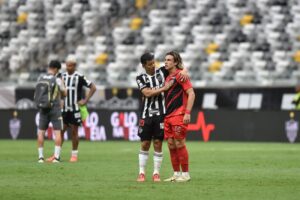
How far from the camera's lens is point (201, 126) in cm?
3041

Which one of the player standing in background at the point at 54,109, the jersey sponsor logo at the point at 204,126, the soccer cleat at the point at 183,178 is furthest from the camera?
the jersey sponsor logo at the point at 204,126

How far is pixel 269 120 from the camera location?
29.7 m

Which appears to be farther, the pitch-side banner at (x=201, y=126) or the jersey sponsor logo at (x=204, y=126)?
the jersey sponsor logo at (x=204, y=126)

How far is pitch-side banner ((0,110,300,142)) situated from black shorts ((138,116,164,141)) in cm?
1501

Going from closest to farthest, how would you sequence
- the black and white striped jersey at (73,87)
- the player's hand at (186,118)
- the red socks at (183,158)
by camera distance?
the player's hand at (186,118)
the red socks at (183,158)
the black and white striped jersey at (73,87)

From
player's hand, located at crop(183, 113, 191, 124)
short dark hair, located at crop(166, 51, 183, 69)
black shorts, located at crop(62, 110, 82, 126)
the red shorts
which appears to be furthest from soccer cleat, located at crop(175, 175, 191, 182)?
black shorts, located at crop(62, 110, 82, 126)

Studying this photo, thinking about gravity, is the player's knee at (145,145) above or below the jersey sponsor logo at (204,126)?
above

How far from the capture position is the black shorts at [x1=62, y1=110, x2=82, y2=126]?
822 inches

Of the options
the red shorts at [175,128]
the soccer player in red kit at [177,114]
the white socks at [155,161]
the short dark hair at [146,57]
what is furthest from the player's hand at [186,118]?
the short dark hair at [146,57]

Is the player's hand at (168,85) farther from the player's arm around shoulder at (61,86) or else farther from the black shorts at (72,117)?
the black shorts at (72,117)

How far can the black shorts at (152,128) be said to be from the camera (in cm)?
1495

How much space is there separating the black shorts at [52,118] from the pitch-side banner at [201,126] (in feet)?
35.1

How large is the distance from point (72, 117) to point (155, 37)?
17.9 meters

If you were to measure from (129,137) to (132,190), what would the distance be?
59.7ft
